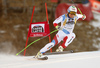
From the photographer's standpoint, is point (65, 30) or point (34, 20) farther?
point (34, 20)

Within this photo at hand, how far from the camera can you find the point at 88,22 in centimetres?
1253

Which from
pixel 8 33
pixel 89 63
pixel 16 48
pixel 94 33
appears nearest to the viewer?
pixel 89 63

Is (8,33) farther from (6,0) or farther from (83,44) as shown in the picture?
(83,44)

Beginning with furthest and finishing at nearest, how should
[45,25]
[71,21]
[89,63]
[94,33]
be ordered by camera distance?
1. [94,33]
2. [45,25]
3. [71,21]
4. [89,63]

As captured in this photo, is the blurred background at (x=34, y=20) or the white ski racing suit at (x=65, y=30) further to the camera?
the blurred background at (x=34, y=20)

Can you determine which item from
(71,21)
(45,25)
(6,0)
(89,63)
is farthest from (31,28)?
(6,0)

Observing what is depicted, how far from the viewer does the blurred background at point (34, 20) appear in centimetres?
1027

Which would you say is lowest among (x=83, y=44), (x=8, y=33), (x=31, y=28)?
(x=83, y=44)

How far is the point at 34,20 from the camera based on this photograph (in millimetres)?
11508

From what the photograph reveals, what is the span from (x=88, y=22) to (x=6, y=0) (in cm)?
548

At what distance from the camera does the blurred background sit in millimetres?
10266

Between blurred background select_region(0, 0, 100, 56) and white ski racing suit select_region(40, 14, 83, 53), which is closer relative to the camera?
white ski racing suit select_region(40, 14, 83, 53)

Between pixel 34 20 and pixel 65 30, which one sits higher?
pixel 65 30

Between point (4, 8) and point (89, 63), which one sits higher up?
point (4, 8)
